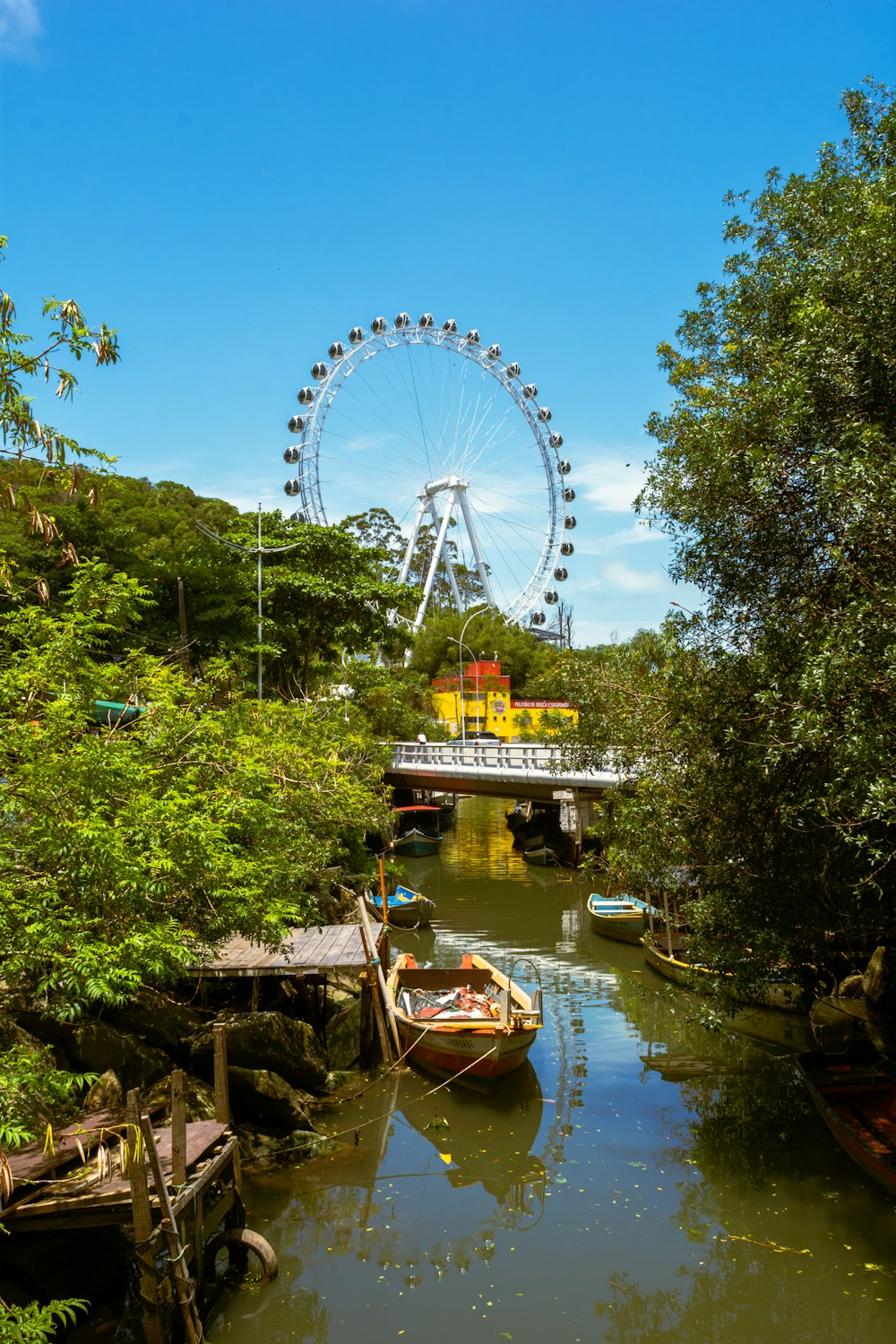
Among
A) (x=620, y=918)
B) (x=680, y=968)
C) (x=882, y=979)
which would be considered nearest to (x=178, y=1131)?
(x=882, y=979)

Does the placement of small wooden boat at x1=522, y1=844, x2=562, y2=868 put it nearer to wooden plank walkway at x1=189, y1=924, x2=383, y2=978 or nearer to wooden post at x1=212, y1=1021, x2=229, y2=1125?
wooden plank walkway at x1=189, y1=924, x2=383, y2=978

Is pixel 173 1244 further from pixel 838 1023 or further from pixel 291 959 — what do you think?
pixel 838 1023

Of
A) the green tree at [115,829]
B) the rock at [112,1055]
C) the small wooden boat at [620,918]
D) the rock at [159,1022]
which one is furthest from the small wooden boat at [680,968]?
the rock at [112,1055]

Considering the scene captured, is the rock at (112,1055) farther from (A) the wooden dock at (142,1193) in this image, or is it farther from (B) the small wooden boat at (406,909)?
(B) the small wooden boat at (406,909)

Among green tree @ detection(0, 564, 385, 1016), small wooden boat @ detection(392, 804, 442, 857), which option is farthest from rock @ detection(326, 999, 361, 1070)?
small wooden boat @ detection(392, 804, 442, 857)

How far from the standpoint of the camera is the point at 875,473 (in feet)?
26.9

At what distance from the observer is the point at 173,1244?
7273 mm

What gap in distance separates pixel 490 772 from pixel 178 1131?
89.6ft

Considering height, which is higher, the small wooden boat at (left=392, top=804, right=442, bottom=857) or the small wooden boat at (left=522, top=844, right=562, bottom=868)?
the small wooden boat at (left=392, top=804, right=442, bottom=857)

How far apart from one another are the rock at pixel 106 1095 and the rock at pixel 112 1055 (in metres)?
0.41

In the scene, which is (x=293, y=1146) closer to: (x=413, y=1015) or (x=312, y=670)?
(x=413, y=1015)

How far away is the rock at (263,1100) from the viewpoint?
1145 centimetres

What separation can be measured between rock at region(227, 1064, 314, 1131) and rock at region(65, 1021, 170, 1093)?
3.46ft

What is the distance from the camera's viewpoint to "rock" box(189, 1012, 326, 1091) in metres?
11.8
